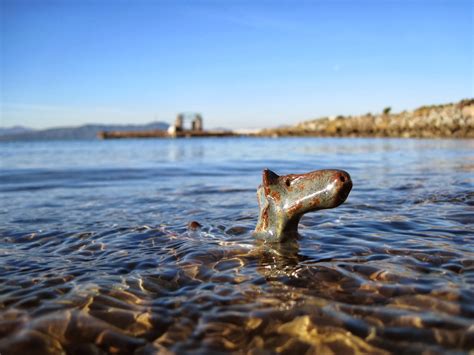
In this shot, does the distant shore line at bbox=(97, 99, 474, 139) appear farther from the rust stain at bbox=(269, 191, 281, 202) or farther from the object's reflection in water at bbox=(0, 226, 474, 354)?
the object's reflection in water at bbox=(0, 226, 474, 354)

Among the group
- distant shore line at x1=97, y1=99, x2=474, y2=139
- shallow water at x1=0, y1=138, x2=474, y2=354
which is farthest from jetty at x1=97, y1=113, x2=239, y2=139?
shallow water at x1=0, y1=138, x2=474, y2=354

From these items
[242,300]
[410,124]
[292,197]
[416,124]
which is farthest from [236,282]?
[410,124]

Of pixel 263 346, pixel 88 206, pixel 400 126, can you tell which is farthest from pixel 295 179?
pixel 400 126

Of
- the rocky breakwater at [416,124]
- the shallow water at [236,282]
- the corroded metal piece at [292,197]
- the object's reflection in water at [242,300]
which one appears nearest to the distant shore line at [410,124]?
the rocky breakwater at [416,124]

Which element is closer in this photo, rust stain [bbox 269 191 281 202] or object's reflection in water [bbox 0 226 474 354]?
object's reflection in water [bbox 0 226 474 354]

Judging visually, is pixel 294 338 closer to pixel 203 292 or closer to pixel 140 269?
pixel 203 292
